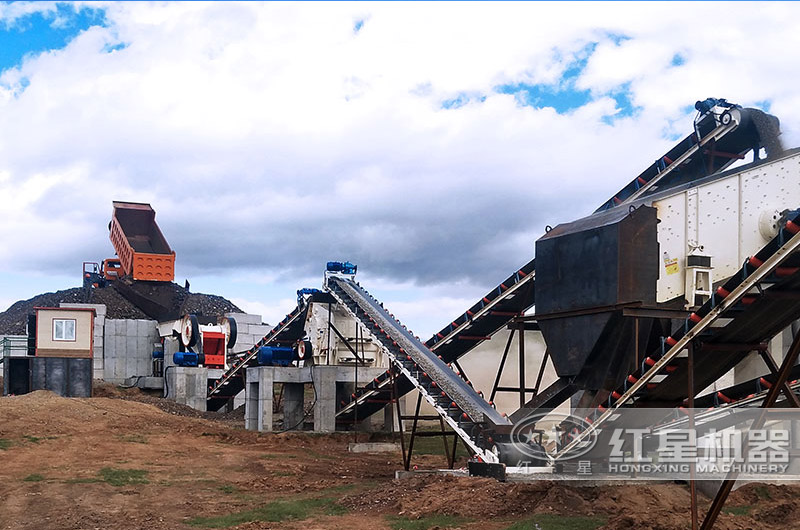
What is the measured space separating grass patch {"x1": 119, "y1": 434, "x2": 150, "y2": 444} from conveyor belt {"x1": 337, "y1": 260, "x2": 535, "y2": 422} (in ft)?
23.3

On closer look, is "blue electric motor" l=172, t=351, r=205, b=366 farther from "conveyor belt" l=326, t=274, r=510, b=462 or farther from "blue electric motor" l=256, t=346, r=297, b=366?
"conveyor belt" l=326, t=274, r=510, b=462

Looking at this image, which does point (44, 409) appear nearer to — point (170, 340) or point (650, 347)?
point (170, 340)

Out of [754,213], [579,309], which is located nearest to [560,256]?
[579,309]

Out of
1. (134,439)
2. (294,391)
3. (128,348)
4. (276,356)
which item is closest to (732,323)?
(134,439)

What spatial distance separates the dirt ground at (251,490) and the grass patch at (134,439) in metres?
0.08

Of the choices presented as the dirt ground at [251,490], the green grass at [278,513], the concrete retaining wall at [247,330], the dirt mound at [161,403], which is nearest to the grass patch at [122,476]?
the dirt ground at [251,490]

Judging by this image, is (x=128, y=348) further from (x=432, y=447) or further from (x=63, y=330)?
(x=432, y=447)

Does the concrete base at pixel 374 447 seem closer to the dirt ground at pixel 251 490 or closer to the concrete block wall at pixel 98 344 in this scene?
the dirt ground at pixel 251 490

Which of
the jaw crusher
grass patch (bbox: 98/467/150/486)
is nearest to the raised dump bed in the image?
grass patch (bbox: 98/467/150/486)

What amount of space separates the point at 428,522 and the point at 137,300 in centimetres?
3674

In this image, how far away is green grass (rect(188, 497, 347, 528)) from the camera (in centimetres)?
1522

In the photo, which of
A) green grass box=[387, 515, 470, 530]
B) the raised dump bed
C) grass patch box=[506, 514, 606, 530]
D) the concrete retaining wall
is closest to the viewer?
grass patch box=[506, 514, 606, 530]

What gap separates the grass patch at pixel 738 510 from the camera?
1462 cm

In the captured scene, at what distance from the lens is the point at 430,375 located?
806 inches
